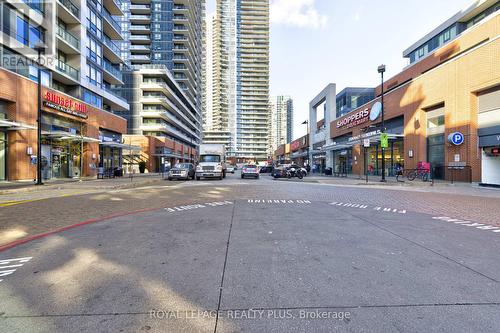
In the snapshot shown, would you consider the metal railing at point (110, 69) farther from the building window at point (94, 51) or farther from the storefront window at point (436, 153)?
the storefront window at point (436, 153)

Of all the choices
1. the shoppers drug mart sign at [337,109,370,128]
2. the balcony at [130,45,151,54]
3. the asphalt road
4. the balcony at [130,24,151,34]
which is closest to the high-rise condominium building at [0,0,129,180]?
the asphalt road

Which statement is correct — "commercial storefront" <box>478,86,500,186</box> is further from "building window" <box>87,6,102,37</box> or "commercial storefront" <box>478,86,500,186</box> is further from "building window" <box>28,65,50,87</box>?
"building window" <box>87,6,102,37</box>

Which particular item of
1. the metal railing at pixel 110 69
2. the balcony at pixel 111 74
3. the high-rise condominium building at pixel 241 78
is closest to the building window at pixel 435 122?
the balcony at pixel 111 74

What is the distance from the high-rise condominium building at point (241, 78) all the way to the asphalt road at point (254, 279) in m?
149

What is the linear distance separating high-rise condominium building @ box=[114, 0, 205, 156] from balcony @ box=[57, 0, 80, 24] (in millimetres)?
28902

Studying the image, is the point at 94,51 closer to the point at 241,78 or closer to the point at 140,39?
the point at 140,39

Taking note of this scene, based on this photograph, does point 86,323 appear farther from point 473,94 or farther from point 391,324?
point 473,94

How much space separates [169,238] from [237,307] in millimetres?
2971

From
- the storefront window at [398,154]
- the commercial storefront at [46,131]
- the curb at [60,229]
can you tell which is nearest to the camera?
the curb at [60,229]

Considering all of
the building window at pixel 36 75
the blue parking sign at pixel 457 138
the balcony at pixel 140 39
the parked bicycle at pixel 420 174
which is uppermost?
the balcony at pixel 140 39

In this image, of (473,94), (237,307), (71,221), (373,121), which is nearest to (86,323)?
(237,307)

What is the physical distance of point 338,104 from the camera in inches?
2133

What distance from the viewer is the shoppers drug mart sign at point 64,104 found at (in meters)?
21.8

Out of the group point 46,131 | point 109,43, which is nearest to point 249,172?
point 46,131
